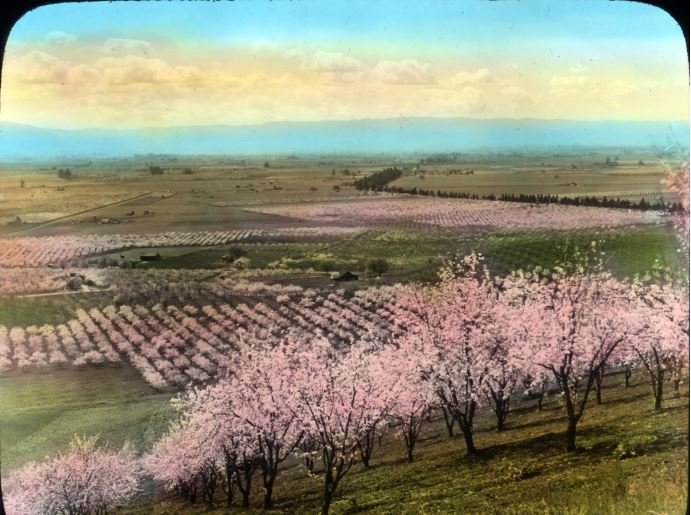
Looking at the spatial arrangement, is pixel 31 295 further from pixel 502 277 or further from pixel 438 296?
pixel 502 277

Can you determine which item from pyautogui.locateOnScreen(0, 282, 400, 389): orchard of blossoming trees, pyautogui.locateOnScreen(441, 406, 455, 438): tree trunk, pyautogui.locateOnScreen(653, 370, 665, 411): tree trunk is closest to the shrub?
pyautogui.locateOnScreen(653, 370, 665, 411): tree trunk

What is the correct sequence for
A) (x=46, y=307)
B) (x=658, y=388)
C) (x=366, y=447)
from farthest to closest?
(x=658, y=388) → (x=366, y=447) → (x=46, y=307)

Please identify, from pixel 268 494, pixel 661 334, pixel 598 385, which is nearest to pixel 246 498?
pixel 268 494

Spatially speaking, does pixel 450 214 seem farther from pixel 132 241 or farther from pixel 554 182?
pixel 132 241

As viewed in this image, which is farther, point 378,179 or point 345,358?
point 345,358

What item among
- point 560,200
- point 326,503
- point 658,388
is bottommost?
point 326,503

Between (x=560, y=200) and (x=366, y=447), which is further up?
(x=560, y=200)

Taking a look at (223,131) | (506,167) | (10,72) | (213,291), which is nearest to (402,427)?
(213,291)

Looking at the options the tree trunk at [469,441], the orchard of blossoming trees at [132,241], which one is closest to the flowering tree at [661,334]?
the tree trunk at [469,441]
